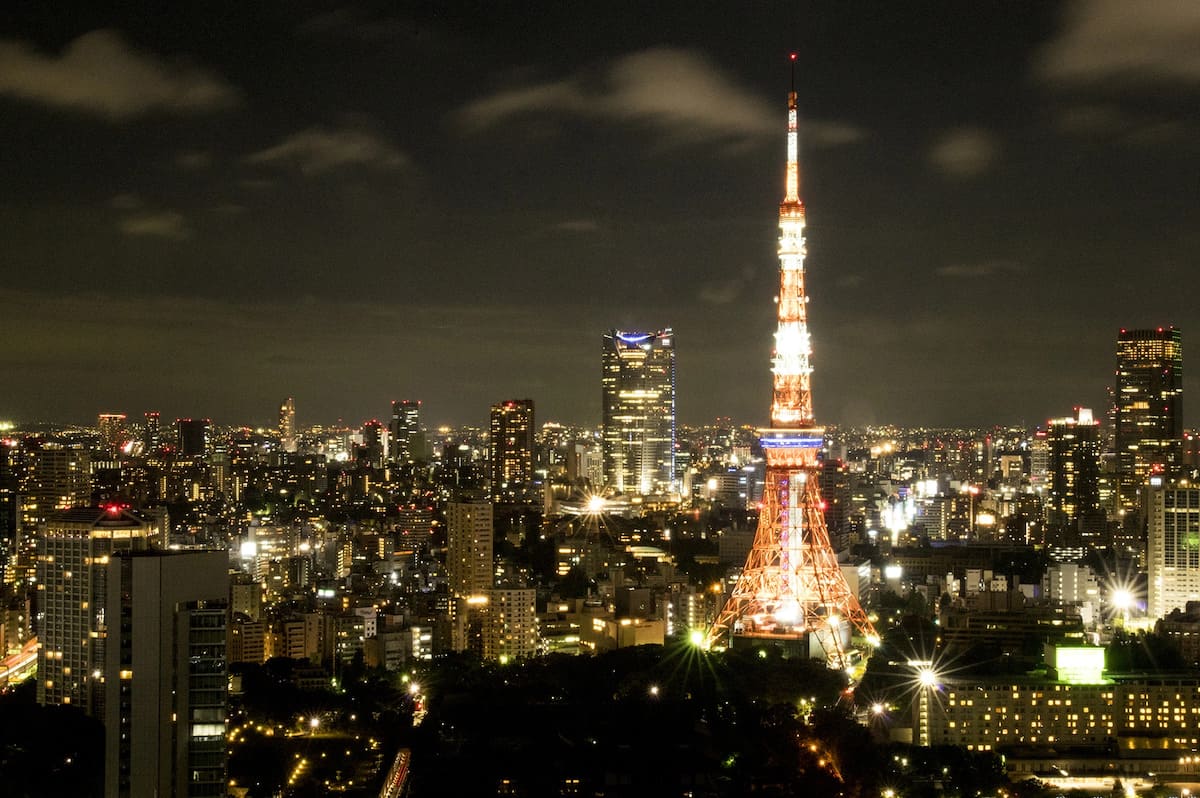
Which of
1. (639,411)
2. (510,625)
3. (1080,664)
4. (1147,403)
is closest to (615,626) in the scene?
(510,625)

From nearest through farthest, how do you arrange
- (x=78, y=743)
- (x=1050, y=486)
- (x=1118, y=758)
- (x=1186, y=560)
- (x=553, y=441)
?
(x=78, y=743) → (x=1118, y=758) → (x=1186, y=560) → (x=1050, y=486) → (x=553, y=441)

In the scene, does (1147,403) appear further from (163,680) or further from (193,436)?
(163,680)

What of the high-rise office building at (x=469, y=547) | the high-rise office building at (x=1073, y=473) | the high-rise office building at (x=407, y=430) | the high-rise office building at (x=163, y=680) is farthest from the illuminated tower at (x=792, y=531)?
the high-rise office building at (x=407, y=430)

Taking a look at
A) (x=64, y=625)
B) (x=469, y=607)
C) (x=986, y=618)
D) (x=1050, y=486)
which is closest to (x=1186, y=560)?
(x=986, y=618)

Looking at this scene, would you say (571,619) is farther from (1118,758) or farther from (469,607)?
(1118,758)

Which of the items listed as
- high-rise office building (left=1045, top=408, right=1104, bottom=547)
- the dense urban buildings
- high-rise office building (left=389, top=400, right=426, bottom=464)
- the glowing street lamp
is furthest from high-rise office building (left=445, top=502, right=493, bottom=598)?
high-rise office building (left=389, top=400, right=426, bottom=464)

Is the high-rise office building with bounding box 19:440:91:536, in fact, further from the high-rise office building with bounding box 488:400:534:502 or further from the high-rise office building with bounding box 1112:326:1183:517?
the high-rise office building with bounding box 1112:326:1183:517
